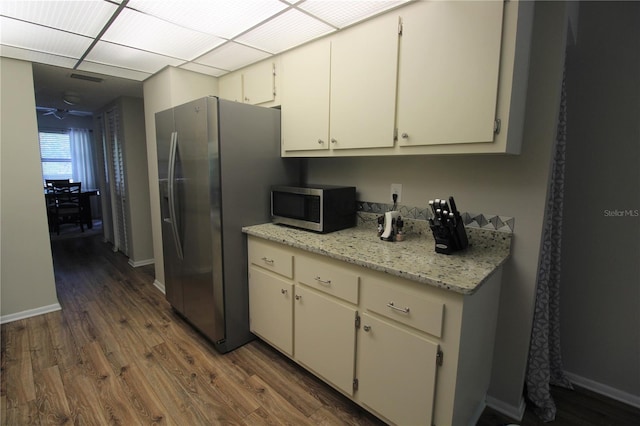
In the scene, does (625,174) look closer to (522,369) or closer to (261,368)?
(522,369)

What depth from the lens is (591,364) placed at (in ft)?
6.24

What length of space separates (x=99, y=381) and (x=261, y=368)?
3.28 ft

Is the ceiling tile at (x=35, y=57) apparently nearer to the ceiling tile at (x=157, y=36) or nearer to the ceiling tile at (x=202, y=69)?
the ceiling tile at (x=157, y=36)

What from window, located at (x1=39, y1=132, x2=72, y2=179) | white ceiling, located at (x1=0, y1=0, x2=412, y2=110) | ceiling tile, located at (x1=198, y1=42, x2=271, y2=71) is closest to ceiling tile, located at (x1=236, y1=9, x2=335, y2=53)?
white ceiling, located at (x1=0, y1=0, x2=412, y2=110)

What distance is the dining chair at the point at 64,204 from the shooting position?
579cm

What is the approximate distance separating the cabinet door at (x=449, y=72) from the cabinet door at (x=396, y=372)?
3.12 feet

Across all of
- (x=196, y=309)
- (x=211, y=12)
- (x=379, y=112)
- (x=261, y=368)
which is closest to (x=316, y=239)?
(x=379, y=112)

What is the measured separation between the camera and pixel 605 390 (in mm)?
1869

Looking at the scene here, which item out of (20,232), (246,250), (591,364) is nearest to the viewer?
(591,364)

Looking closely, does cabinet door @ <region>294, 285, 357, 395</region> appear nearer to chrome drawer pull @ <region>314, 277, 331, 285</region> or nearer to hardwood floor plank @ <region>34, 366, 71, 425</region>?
chrome drawer pull @ <region>314, 277, 331, 285</region>

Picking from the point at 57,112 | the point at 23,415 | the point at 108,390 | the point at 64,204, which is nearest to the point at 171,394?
the point at 108,390

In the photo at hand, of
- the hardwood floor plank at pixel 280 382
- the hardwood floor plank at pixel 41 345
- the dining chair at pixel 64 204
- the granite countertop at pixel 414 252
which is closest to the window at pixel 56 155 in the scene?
the dining chair at pixel 64 204

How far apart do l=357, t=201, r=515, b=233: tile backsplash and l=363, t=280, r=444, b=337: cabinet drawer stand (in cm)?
68

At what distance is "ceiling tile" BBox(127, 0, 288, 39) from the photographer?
168 cm
